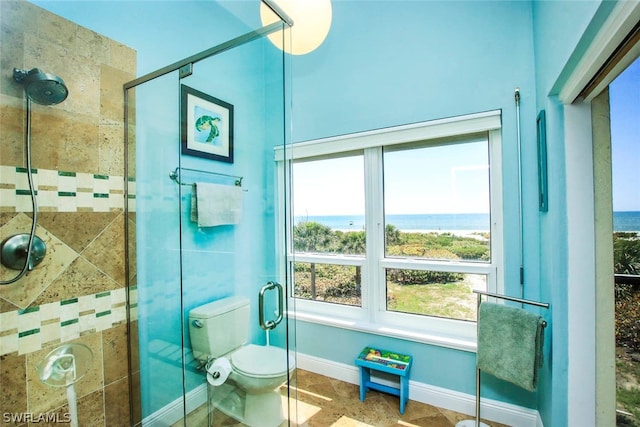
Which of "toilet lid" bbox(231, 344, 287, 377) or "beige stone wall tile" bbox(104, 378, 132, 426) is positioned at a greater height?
"toilet lid" bbox(231, 344, 287, 377)

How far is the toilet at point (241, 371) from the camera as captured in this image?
1.68m

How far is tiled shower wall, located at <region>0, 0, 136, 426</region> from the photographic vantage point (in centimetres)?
118

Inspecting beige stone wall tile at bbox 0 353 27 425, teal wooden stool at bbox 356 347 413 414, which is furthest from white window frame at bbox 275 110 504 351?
beige stone wall tile at bbox 0 353 27 425

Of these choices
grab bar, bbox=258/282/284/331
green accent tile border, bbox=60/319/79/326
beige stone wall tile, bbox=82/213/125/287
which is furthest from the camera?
grab bar, bbox=258/282/284/331

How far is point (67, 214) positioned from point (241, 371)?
1.24 m

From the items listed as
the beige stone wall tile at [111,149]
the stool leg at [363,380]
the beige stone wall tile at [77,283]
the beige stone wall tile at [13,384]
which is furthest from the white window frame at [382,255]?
the beige stone wall tile at [13,384]

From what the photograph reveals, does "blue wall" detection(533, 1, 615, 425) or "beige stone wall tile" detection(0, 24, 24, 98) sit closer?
"beige stone wall tile" detection(0, 24, 24, 98)

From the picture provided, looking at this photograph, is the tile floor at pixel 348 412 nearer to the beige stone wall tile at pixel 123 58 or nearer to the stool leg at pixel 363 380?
the stool leg at pixel 363 380

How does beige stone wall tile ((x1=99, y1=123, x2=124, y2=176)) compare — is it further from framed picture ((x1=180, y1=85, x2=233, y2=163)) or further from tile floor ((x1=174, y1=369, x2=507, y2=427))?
tile floor ((x1=174, y1=369, x2=507, y2=427))

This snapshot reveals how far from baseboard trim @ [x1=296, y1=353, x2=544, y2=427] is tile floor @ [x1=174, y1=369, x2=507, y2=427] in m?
0.04

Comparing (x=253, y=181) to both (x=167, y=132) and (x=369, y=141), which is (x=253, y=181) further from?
(x=369, y=141)

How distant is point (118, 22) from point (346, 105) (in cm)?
154

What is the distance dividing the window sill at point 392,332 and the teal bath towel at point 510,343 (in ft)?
0.90

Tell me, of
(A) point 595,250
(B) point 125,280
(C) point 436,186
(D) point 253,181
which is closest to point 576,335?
(A) point 595,250
